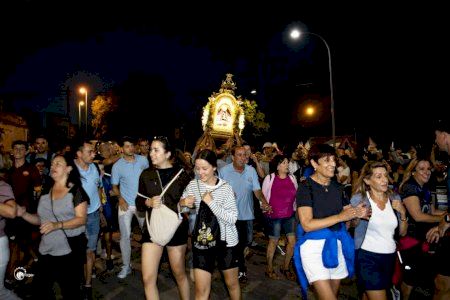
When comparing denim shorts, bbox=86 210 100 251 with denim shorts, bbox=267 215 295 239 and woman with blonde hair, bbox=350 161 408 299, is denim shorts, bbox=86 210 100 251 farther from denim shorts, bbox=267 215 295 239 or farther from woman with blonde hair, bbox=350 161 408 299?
woman with blonde hair, bbox=350 161 408 299

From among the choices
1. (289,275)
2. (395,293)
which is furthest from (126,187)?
(395,293)

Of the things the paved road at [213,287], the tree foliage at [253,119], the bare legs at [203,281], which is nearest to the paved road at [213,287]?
the paved road at [213,287]

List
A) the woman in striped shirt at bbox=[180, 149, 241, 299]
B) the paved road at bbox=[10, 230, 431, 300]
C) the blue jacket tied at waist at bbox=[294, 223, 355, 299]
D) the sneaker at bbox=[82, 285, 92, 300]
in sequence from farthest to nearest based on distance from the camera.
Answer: the paved road at bbox=[10, 230, 431, 300] < the sneaker at bbox=[82, 285, 92, 300] < the woman in striped shirt at bbox=[180, 149, 241, 299] < the blue jacket tied at waist at bbox=[294, 223, 355, 299]

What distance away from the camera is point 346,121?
34.4 meters

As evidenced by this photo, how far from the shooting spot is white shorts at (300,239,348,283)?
360 centimetres

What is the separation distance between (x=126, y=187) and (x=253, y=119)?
25.8 metres

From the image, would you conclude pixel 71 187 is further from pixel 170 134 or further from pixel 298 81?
pixel 298 81

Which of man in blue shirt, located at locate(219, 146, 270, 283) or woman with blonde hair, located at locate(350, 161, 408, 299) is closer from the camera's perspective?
woman with blonde hair, located at locate(350, 161, 408, 299)

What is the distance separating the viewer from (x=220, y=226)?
400cm

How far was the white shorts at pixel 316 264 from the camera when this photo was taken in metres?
3.60

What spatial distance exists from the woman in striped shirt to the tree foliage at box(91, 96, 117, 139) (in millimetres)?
42426

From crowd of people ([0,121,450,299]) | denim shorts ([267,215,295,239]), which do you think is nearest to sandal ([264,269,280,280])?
denim shorts ([267,215,295,239])

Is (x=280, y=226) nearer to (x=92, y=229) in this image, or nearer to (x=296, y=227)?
(x=296, y=227)

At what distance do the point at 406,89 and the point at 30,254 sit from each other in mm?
26277
